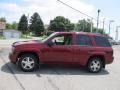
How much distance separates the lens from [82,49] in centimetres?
1166

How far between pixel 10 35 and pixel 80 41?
91.5m

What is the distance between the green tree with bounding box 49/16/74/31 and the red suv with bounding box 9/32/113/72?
101 m

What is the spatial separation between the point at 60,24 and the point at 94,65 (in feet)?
334

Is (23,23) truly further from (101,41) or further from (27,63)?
(27,63)

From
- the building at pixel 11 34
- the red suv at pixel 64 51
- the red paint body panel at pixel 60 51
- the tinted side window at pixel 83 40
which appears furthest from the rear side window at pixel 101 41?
the building at pixel 11 34

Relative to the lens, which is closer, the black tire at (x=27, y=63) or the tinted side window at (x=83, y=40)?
the black tire at (x=27, y=63)

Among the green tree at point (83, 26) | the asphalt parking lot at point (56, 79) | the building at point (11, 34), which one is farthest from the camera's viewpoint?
the green tree at point (83, 26)

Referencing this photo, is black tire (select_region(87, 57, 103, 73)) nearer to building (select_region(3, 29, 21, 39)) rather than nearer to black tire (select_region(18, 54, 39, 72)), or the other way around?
black tire (select_region(18, 54, 39, 72))

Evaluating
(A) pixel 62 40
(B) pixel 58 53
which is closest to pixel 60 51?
(B) pixel 58 53

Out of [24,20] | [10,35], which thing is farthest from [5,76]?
[24,20]

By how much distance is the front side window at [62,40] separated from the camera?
1166 centimetres

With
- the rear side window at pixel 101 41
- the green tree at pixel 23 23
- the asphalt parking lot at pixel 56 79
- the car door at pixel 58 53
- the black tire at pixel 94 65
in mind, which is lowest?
the asphalt parking lot at pixel 56 79

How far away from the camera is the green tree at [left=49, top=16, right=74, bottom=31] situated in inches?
4472

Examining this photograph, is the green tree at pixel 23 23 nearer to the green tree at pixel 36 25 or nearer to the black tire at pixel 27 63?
the green tree at pixel 36 25
